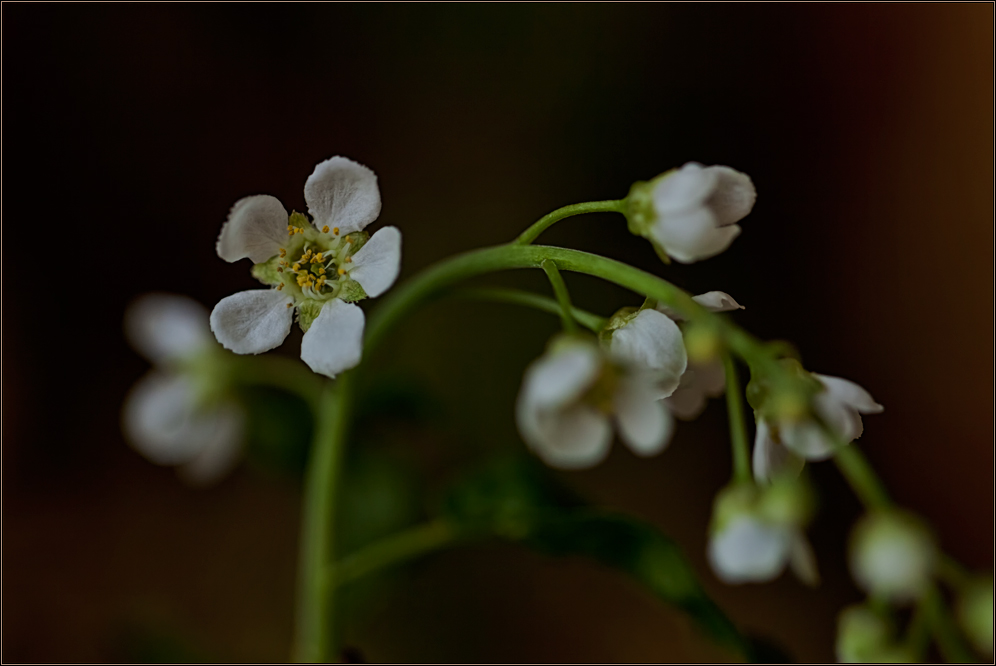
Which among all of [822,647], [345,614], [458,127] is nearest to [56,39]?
[458,127]

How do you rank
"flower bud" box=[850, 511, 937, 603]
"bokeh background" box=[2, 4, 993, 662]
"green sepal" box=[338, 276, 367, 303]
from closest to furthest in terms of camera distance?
Result: "flower bud" box=[850, 511, 937, 603] < "green sepal" box=[338, 276, 367, 303] < "bokeh background" box=[2, 4, 993, 662]

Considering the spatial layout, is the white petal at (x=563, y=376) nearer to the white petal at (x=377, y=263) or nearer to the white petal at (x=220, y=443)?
the white petal at (x=377, y=263)

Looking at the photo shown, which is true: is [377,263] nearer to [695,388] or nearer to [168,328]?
[695,388]

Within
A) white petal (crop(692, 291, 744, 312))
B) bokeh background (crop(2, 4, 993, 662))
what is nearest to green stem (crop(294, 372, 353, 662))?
white petal (crop(692, 291, 744, 312))

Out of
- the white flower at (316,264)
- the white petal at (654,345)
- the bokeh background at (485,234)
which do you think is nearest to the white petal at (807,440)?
the white petal at (654,345)

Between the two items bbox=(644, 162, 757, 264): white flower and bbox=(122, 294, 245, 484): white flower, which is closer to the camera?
bbox=(644, 162, 757, 264): white flower

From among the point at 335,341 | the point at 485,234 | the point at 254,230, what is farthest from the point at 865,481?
the point at 485,234

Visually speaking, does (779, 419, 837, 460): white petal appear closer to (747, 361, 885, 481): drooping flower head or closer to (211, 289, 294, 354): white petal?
(747, 361, 885, 481): drooping flower head
